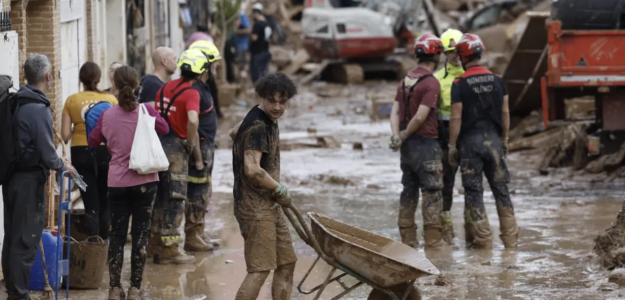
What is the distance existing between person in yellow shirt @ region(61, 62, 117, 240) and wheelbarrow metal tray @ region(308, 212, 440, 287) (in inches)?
111

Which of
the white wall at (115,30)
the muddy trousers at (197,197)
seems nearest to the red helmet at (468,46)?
the muddy trousers at (197,197)

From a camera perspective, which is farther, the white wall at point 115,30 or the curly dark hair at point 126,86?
the white wall at point 115,30

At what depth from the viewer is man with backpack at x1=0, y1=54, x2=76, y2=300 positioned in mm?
6891

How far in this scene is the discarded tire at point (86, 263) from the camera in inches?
314

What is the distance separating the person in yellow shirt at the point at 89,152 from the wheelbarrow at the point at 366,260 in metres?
2.81

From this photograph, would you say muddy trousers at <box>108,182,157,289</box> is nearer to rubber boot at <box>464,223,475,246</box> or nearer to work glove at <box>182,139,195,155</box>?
work glove at <box>182,139,195,155</box>

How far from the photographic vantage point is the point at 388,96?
2384 centimetres

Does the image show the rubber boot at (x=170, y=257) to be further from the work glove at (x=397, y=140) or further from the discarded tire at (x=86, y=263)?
the work glove at (x=397, y=140)

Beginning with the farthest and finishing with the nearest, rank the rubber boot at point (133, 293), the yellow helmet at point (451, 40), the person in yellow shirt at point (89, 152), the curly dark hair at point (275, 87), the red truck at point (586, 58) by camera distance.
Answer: the red truck at point (586, 58) < the yellow helmet at point (451, 40) < the person in yellow shirt at point (89, 152) < the rubber boot at point (133, 293) < the curly dark hair at point (275, 87)

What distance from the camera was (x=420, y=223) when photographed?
11039 mm

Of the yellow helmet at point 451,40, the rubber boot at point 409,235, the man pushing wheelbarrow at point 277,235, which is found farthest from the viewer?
the yellow helmet at point 451,40

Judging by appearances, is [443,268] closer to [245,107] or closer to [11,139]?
[11,139]

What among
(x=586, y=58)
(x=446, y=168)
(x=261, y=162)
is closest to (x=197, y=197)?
(x=446, y=168)

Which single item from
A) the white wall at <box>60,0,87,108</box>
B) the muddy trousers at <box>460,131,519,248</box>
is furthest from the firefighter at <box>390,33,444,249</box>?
the white wall at <box>60,0,87,108</box>
